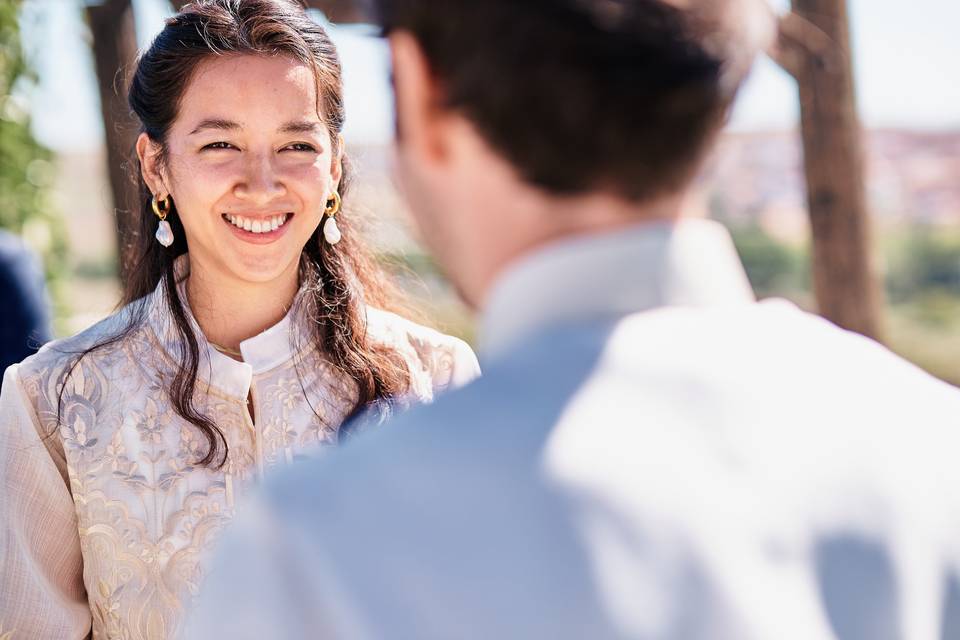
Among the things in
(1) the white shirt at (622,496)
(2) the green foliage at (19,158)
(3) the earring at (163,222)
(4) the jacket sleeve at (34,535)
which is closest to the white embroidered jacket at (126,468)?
(4) the jacket sleeve at (34,535)

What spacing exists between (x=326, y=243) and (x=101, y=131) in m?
3.23

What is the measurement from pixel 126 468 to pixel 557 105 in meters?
1.54

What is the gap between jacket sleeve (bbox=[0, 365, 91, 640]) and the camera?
79.7 inches

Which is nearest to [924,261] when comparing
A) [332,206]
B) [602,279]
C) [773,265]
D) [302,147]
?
[773,265]

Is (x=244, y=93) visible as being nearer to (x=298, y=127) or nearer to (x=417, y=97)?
(x=298, y=127)

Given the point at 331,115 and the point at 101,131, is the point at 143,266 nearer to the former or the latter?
the point at 331,115

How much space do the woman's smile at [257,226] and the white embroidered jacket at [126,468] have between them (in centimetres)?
20

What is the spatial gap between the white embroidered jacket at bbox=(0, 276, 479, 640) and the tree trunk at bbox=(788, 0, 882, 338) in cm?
321

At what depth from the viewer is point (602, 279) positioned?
0.86 metres

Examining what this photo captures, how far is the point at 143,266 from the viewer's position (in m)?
2.40

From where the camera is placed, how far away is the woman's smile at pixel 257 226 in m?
2.20

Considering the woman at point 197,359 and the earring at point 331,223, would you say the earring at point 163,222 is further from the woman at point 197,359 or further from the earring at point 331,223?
the earring at point 331,223

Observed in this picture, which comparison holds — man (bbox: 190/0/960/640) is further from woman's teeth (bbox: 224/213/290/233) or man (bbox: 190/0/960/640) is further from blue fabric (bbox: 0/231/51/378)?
blue fabric (bbox: 0/231/51/378)

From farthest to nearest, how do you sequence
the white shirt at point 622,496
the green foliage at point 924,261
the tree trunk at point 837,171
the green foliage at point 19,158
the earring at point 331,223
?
1. the green foliage at point 924,261
2. the green foliage at point 19,158
3. the tree trunk at point 837,171
4. the earring at point 331,223
5. the white shirt at point 622,496
